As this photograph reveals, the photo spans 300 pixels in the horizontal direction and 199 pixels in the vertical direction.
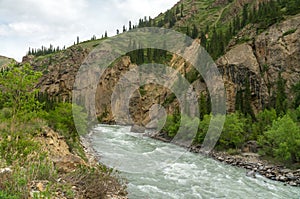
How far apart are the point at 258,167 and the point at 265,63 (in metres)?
33.0

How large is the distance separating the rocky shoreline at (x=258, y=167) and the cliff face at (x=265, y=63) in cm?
2251

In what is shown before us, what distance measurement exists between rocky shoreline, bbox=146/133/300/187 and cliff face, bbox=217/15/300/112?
22508 mm

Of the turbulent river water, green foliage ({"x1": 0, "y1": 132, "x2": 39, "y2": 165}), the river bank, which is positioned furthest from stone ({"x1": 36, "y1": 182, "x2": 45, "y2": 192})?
the turbulent river water

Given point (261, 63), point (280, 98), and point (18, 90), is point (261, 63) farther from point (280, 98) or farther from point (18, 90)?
point (18, 90)

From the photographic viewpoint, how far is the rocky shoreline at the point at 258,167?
2077 centimetres

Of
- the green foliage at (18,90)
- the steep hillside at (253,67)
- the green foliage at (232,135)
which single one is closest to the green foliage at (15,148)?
the green foliage at (18,90)

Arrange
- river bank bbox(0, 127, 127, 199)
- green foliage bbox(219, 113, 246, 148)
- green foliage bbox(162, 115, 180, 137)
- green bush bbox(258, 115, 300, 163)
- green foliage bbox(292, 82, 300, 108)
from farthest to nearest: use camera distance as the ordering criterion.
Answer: green foliage bbox(162, 115, 180, 137) → green foliage bbox(292, 82, 300, 108) → green foliage bbox(219, 113, 246, 148) → green bush bbox(258, 115, 300, 163) → river bank bbox(0, 127, 127, 199)

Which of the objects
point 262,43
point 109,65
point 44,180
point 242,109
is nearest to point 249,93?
point 242,109

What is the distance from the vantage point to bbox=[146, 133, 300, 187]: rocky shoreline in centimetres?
2077

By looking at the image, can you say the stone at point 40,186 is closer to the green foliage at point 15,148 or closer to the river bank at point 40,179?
the river bank at point 40,179

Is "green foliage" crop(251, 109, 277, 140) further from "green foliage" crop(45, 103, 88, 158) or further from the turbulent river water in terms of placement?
"green foliage" crop(45, 103, 88, 158)

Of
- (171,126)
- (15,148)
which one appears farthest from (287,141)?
(171,126)

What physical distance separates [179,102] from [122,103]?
2847 cm

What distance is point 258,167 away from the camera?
2427cm
